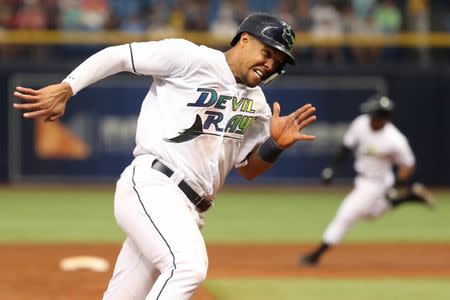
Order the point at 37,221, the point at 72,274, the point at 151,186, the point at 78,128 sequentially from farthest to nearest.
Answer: the point at 78,128, the point at 37,221, the point at 72,274, the point at 151,186

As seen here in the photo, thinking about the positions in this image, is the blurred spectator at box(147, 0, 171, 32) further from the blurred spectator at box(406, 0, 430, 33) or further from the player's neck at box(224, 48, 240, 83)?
the player's neck at box(224, 48, 240, 83)

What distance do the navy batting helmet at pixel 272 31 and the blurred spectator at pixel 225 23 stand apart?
46.5 ft

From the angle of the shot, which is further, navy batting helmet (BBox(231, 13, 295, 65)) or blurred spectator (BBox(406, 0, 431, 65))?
blurred spectator (BBox(406, 0, 431, 65))

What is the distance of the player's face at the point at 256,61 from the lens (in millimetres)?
5551

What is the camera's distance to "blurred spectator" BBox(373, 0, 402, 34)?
20531 millimetres

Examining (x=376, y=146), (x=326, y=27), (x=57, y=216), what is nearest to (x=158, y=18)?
(x=326, y=27)

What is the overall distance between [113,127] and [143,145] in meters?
14.2

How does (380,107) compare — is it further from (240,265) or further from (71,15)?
(71,15)

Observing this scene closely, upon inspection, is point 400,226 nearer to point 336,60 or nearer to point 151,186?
point 336,60

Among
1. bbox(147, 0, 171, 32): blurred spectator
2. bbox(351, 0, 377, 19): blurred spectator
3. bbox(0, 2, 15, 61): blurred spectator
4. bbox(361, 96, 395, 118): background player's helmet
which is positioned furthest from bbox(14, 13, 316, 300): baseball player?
bbox(351, 0, 377, 19): blurred spectator

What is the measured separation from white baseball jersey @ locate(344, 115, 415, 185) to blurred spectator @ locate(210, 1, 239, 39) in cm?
815

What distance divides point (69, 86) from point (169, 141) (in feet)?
2.03

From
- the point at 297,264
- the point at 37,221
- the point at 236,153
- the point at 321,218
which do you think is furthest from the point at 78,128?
the point at 236,153

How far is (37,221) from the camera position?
49.2 feet
